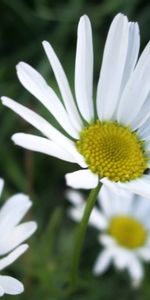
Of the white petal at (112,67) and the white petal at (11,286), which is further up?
the white petal at (112,67)

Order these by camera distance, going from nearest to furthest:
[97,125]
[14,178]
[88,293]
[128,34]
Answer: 1. [128,34]
2. [97,125]
3. [88,293]
4. [14,178]

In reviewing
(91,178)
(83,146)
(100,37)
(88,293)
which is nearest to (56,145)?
(91,178)

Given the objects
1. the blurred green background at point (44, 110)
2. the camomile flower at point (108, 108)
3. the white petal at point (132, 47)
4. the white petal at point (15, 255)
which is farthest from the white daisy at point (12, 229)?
the blurred green background at point (44, 110)

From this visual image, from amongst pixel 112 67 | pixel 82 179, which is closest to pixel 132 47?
pixel 112 67

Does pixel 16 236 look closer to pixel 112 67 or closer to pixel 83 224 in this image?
pixel 83 224

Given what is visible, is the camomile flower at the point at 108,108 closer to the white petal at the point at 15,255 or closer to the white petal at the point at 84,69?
the white petal at the point at 84,69

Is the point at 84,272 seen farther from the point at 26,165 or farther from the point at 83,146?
the point at 83,146

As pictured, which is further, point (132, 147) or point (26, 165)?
point (26, 165)
